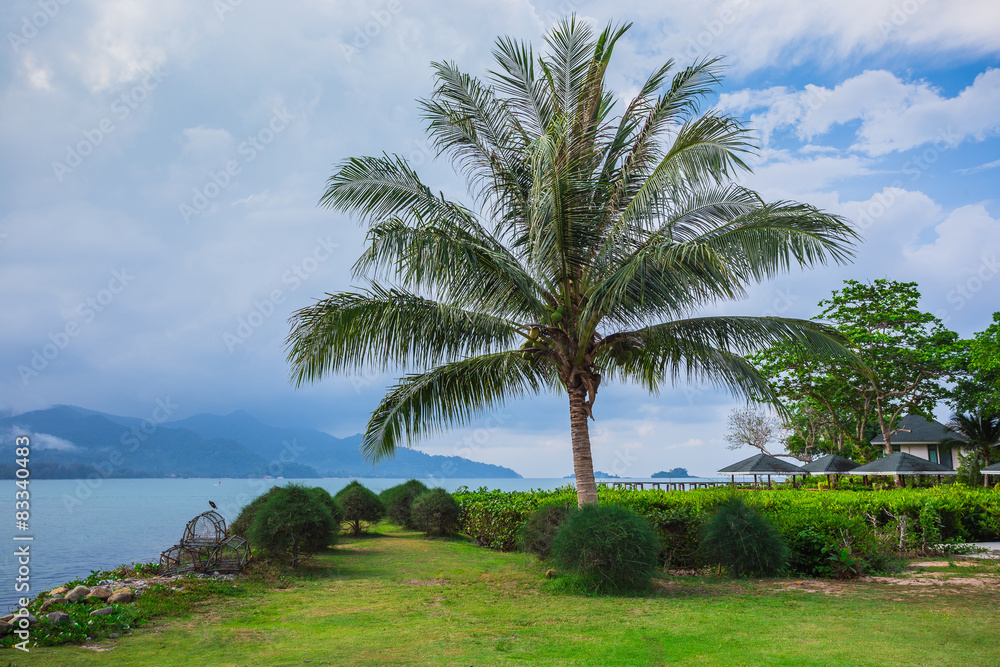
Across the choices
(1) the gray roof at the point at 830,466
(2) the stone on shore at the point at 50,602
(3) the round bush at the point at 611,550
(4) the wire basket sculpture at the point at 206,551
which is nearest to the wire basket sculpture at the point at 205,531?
(4) the wire basket sculpture at the point at 206,551

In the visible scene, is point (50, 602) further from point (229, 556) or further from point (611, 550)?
point (611, 550)

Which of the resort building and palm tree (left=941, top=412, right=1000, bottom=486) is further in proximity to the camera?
the resort building

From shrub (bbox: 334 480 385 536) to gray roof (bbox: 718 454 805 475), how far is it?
15.4 meters

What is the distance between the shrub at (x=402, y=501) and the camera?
1894 cm

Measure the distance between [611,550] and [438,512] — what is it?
29.8 ft

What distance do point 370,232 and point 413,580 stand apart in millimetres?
5419

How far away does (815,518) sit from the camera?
10.1m

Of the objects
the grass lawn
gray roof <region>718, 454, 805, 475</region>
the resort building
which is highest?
the resort building

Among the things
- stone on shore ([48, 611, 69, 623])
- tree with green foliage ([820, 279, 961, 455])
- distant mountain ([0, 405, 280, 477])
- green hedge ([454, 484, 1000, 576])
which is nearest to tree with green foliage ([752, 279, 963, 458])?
tree with green foliage ([820, 279, 961, 455])

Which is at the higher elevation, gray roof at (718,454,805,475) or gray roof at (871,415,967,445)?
gray roof at (871,415,967,445)

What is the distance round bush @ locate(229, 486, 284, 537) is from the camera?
12000 millimetres

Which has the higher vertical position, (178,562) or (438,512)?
(438,512)

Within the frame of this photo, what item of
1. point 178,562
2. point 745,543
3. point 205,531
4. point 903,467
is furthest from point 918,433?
point 178,562

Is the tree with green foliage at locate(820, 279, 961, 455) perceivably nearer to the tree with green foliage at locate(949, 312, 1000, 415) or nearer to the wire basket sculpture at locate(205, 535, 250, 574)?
the tree with green foliage at locate(949, 312, 1000, 415)
